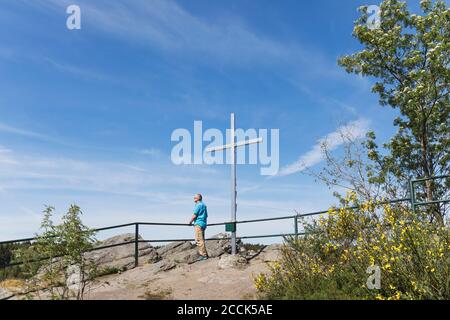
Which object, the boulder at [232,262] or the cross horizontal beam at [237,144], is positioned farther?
the cross horizontal beam at [237,144]

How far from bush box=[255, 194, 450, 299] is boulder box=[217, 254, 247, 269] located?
9.45 feet

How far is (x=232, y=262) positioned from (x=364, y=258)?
543 cm

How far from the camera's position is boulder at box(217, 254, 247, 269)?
1251 centimetres

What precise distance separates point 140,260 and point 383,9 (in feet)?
52.6

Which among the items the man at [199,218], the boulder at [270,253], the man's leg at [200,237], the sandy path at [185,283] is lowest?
the sandy path at [185,283]

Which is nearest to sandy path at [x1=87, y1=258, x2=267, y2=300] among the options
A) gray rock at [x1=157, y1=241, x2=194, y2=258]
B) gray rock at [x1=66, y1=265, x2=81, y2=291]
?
gray rock at [x1=66, y1=265, x2=81, y2=291]

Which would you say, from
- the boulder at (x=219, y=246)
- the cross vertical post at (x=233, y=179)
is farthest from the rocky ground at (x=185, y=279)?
the cross vertical post at (x=233, y=179)

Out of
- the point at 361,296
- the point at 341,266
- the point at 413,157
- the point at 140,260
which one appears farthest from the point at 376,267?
the point at 413,157

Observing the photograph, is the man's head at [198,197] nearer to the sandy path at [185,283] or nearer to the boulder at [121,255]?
the sandy path at [185,283]

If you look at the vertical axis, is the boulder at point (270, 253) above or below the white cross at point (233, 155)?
below

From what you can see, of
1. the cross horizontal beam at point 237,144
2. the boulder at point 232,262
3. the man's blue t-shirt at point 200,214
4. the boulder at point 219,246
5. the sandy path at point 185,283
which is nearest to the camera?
the sandy path at point 185,283

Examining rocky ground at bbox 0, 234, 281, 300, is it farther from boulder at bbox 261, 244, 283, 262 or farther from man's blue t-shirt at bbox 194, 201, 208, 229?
man's blue t-shirt at bbox 194, 201, 208, 229

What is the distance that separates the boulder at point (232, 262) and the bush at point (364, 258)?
2.88 metres

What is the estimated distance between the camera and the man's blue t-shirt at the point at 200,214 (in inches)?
557
